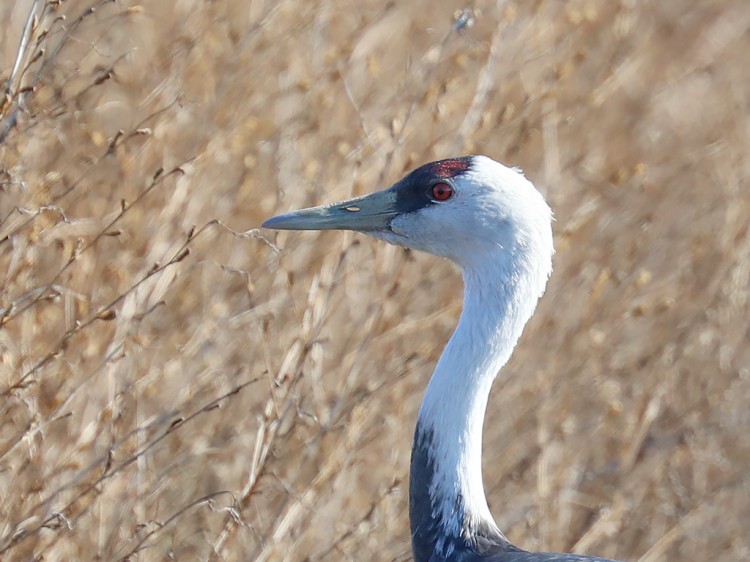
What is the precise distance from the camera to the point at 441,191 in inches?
141

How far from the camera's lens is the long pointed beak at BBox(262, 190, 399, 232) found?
139 inches

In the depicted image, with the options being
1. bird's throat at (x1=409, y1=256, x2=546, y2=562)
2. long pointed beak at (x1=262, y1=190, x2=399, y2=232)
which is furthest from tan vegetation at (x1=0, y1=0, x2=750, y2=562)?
bird's throat at (x1=409, y1=256, x2=546, y2=562)

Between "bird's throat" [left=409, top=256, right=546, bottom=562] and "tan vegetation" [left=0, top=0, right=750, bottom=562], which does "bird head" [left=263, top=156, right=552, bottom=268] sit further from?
"tan vegetation" [left=0, top=0, right=750, bottom=562]

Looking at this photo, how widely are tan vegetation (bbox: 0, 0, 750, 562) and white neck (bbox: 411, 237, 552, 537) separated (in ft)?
1.51

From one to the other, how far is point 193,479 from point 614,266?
1.88 metres

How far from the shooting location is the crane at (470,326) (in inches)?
135

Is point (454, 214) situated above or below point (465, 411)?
above

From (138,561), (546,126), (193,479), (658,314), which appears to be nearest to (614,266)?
(658,314)

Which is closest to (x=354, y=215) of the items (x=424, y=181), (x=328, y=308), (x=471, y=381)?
(x=424, y=181)

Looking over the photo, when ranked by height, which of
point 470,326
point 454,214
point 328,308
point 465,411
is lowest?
point 328,308

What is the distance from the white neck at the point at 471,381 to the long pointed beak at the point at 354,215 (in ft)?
1.08

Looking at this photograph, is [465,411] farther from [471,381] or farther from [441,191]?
[441,191]

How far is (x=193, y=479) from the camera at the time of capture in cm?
521

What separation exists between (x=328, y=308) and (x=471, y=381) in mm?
1084
